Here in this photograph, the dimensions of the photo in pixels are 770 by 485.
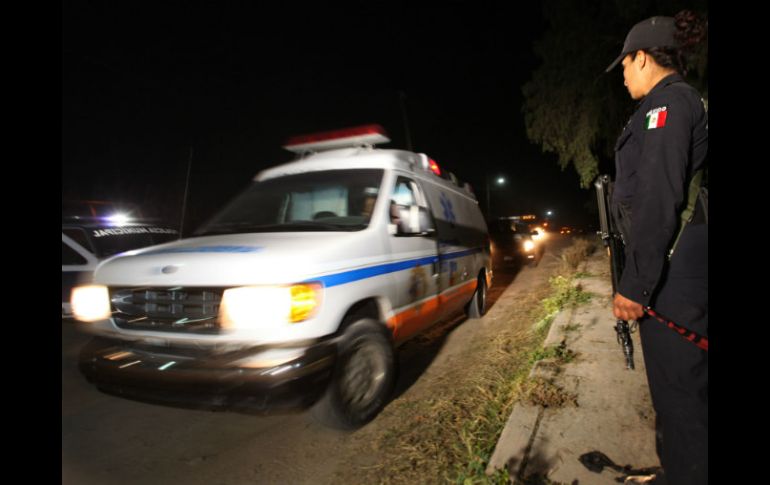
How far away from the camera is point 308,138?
14.6 feet

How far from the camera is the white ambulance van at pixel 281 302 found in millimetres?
2299

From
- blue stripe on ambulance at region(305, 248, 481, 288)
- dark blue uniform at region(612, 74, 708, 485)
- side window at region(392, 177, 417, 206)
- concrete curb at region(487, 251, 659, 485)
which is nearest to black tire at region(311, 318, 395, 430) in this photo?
blue stripe on ambulance at region(305, 248, 481, 288)

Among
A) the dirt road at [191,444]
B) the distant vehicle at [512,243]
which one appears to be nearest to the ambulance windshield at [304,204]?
the dirt road at [191,444]

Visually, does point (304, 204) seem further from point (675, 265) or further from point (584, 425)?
point (675, 265)

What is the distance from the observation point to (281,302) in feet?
7.59

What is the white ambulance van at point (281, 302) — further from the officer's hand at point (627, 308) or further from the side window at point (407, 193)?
the officer's hand at point (627, 308)

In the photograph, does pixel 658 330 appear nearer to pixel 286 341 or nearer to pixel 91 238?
pixel 286 341

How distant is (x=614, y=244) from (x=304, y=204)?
2747 mm

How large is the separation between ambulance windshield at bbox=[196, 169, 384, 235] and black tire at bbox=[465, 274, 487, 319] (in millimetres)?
2769

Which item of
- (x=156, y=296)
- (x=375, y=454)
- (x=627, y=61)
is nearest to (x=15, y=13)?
(x=156, y=296)

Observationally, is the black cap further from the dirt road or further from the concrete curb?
the dirt road

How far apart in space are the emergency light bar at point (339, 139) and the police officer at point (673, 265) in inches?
112

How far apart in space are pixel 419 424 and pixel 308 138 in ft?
10.4

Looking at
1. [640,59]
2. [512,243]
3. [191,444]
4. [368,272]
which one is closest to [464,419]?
[368,272]
